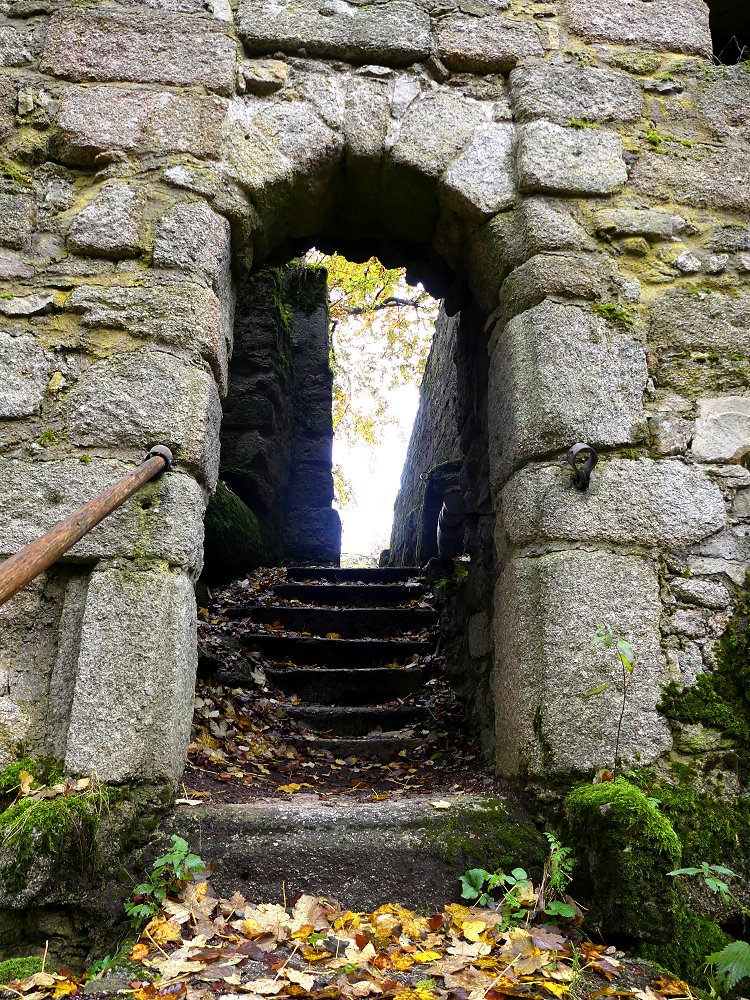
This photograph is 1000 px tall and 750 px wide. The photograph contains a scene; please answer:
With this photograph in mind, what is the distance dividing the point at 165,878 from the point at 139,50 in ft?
9.74

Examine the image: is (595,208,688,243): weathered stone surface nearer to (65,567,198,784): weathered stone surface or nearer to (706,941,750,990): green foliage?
(65,567,198,784): weathered stone surface

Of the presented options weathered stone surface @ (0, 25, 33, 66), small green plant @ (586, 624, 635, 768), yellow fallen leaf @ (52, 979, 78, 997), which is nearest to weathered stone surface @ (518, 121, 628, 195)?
small green plant @ (586, 624, 635, 768)

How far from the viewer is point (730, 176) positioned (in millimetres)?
2986

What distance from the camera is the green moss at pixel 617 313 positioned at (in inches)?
107

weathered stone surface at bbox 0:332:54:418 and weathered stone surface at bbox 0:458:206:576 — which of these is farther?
weathered stone surface at bbox 0:332:54:418

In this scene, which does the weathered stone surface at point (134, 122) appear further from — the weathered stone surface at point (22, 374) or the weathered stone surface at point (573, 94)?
the weathered stone surface at point (573, 94)

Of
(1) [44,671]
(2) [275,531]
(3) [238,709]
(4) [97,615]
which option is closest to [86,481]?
(4) [97,615]

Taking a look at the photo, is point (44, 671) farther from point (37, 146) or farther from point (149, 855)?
point (37, 146)

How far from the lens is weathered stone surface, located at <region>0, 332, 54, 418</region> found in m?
2.48

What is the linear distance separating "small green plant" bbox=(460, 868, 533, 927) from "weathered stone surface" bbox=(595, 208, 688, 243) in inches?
89.9

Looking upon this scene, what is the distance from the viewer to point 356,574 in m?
6.42

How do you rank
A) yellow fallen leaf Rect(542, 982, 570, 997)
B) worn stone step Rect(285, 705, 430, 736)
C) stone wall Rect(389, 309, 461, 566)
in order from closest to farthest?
1. yellow fallen leaf Rect(542, 982, 570, 997)
2. worn stone step Rect(285, 705, 430, 736)
3. stone wall Rect(389, 309, 461, 566)

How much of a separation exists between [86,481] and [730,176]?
2.74 meters

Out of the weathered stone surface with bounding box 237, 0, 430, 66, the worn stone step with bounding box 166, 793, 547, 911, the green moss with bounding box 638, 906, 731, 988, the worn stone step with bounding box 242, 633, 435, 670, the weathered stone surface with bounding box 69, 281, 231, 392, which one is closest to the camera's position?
the green moss with bounding box 638, 906, 731, 988
